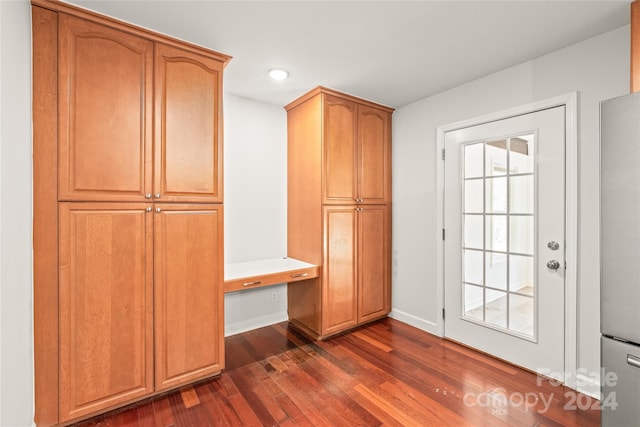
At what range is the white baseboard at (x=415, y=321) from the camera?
2967mm

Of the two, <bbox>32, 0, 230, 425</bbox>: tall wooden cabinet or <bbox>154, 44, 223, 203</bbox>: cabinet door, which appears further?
<bbox>154, 44, 223, 203</bbox>: cabinet door

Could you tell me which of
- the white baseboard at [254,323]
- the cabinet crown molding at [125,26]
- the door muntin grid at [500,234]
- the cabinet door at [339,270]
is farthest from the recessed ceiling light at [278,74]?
the white baseboard at [254,323]

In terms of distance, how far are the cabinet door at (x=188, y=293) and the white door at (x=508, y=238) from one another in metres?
2.11

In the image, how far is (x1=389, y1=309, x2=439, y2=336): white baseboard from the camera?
2967mm

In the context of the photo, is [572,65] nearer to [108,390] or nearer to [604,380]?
[604,380]

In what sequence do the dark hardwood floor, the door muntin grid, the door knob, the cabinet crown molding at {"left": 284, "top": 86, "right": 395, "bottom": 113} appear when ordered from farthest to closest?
the cabinet crown molding at {"left": 284, "top": 86, "right": 395, "bottom": 113}, the door muntin grid, the door knob, the dark hardwood floor

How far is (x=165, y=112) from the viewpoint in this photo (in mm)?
1954

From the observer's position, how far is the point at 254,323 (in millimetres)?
3105

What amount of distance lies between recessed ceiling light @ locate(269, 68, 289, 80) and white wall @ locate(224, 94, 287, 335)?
61 cm

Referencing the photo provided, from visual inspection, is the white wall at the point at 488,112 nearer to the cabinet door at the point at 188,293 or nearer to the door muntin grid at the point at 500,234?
the door muntin grid at the point at 500,234

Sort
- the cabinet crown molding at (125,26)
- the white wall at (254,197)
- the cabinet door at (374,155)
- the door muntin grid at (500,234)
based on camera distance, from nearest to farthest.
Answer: the cabinet crown molding at (125,26) < the door muntin grid at (500,234) < the white wall at (254,197) < the cabinet door at (374,155)

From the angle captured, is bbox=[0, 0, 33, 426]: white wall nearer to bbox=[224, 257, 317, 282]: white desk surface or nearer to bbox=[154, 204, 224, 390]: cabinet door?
bbox=[154, 204, 224, 390]: cabinet door

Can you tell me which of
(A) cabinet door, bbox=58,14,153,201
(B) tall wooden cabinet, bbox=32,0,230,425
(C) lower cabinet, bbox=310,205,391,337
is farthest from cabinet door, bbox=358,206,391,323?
(A) cabinet door, bbox=58,14,153,201

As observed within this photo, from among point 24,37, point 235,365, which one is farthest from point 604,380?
point 24,37
